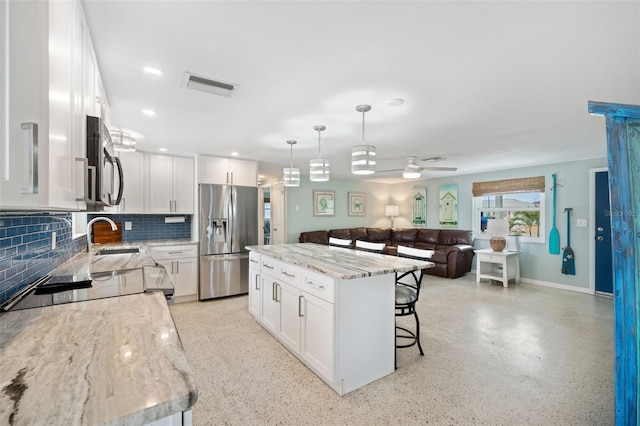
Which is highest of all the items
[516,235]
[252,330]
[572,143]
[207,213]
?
[572,143]

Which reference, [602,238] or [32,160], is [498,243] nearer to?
[602,238]

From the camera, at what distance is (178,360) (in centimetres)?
80

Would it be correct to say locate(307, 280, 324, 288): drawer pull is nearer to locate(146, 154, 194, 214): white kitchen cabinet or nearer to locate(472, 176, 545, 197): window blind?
locate(146, 154, 194, 214): white kitchen cabinet

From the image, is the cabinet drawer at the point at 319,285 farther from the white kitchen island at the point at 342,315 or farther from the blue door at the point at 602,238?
the blue door at the point at 602,238

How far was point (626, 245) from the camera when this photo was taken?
126 cm

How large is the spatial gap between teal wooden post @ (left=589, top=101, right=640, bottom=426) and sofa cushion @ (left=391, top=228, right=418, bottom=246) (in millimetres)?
5989

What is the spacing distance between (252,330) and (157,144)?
9.00ft

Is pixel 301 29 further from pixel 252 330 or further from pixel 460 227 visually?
pixel 460 227

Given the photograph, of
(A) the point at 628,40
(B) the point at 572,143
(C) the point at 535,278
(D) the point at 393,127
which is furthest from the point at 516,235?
(A) the point at 628,40

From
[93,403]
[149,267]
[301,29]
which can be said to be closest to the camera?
[93,403]

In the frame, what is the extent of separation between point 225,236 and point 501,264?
16.5ft

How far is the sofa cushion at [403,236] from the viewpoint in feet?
23.7

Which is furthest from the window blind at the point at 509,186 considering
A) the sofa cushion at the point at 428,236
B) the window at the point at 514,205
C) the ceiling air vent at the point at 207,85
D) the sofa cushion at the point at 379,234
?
the ceiling air vent at the point at 207,85

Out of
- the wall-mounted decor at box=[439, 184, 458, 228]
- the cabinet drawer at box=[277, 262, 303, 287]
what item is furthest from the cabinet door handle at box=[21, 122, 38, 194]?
the wall-mounted decor at box=[439, 184, 458, 228]
